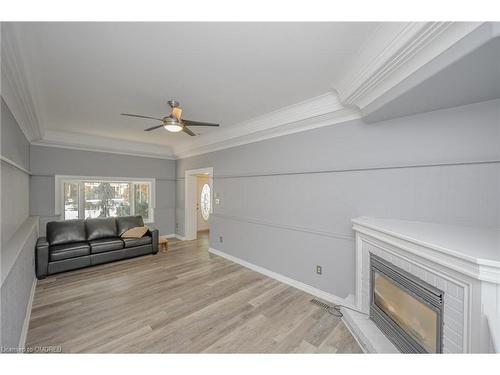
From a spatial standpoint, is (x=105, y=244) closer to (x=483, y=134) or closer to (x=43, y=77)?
(x=43, y=77)

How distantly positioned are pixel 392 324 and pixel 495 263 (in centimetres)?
115

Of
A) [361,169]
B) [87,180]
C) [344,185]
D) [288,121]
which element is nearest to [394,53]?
[361,169]

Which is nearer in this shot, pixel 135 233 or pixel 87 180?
pixel 135 233

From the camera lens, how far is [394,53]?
1.43 m

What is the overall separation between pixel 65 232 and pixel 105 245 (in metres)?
0.81

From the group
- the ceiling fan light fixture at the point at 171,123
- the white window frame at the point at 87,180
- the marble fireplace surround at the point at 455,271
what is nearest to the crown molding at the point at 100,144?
the white window frame at the point at 87,180

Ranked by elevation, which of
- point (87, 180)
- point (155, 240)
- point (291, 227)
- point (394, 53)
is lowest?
point (155, 240)

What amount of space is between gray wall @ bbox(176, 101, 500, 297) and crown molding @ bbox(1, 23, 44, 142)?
115 inches

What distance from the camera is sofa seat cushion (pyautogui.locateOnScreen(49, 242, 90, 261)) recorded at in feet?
10.6

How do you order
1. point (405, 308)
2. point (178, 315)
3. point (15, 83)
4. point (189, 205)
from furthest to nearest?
point (189, 205) < point (178, 315) < point (15, 83) < point (405, 308)

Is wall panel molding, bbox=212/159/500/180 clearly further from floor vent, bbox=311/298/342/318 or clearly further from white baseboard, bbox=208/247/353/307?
floor vent, bbox=311/298/342/318

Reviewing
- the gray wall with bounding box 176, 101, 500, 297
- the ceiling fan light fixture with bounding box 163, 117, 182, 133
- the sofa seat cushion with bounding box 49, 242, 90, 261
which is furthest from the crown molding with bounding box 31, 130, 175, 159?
the ceiling fan light fixture with bounding box 163, 117, 182, 133

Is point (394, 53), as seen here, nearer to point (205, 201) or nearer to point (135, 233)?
point (135, 233)
